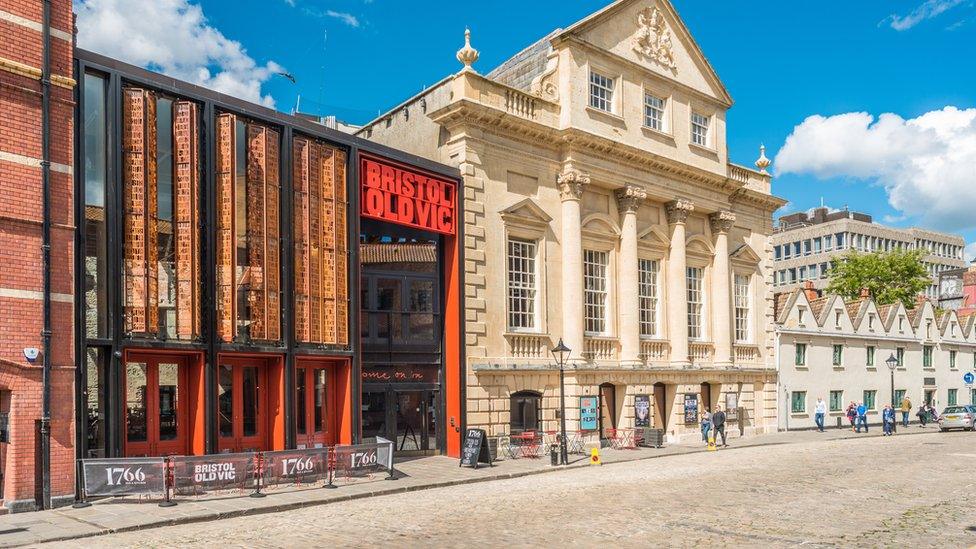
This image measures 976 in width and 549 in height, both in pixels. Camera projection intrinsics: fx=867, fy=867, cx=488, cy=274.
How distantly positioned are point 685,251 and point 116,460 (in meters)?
24.8

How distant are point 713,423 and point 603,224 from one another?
863cm

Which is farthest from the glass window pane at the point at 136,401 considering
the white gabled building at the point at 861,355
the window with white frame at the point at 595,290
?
the white gabled building at the point at 861,355

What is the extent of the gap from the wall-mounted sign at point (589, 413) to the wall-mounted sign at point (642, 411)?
7.65 ft

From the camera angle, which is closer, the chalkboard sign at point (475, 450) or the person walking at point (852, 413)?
the chalkboard sign at point (475, 450)

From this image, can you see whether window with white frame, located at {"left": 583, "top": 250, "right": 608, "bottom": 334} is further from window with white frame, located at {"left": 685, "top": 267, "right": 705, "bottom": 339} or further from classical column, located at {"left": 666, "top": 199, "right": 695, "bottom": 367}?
window with white frame, located at {"left": 685, "top": 267, "right": 705, "bottom": 339}

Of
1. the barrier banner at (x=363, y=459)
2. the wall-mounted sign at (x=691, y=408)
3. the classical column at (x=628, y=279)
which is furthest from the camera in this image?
the wall-mounted sign at (x=691, y=408)

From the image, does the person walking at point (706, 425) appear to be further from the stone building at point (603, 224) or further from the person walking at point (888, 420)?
the person walking at point (888, 420)

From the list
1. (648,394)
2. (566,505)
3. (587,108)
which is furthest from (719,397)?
(566,505)

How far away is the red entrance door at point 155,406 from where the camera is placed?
19.3m

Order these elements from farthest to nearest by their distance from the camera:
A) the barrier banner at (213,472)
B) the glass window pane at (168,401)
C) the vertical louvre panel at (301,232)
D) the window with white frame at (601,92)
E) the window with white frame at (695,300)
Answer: the window with white frame at (695,300) → the window with white frame at (601,92) → the vertical louvre panel at (301,232) → the glass window pane at (168,401) → the barrier banner at (213,472)

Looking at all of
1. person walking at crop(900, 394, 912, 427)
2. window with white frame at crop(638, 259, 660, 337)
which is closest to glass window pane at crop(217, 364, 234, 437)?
window with white frame at crop(638, 259, 660, 337)

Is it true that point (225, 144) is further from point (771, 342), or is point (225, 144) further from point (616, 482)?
point (771, 342)

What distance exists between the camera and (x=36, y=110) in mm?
17344

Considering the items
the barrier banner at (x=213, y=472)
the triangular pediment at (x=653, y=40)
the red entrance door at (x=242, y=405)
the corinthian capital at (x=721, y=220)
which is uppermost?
the triangular pediment at (x=653, y=40)
